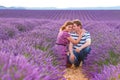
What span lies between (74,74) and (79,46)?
1.88ft

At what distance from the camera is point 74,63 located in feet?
21.6

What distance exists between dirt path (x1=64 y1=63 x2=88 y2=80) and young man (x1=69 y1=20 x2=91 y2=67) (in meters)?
0.14

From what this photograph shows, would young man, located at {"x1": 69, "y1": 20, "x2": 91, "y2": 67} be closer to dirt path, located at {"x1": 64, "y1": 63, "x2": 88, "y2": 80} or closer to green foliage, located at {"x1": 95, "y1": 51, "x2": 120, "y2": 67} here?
dirt path, located at {"x1": 64, "y1": 63, "x2": 88, "y2": 80}

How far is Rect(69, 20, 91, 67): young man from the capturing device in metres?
6.39

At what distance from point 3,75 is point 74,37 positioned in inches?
168

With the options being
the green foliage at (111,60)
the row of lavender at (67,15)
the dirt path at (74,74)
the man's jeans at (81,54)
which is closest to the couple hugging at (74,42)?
the man's jeans at (81,54)

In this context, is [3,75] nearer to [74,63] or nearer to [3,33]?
[74,63]

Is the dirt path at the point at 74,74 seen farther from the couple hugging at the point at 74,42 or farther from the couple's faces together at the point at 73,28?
the couple's faces together at the point at 73,28

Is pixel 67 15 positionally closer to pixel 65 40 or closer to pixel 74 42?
pixel 65 40

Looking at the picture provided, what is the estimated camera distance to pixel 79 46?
6516 mm

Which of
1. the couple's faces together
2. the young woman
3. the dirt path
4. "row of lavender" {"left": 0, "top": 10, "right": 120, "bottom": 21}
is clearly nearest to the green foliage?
the dirt path

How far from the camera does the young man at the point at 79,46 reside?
251 inches

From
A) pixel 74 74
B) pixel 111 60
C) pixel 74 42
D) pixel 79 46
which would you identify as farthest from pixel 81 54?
pixel 111 60

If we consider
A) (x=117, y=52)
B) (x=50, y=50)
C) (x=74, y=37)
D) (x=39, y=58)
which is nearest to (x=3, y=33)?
(x=74, y=37)
